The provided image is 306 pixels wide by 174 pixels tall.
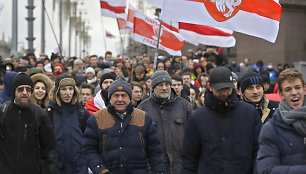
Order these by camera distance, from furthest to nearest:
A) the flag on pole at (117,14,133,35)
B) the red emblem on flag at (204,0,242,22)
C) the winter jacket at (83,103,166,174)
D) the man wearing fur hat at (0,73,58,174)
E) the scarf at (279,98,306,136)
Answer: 1. the flag on pole at (117,14,133,35)
2. the red emblem on flag at (204,0,242,22)
3. the winter jacket at (83,103,166,174)
4. the man wearing fur hat at (0,73,58,174)
5. the scarf at (279,98,306,136)

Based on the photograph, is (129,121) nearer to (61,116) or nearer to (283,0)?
(61,116)

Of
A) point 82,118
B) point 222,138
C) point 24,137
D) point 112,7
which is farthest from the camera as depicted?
point 112,7

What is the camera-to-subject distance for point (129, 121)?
5465 millimetres

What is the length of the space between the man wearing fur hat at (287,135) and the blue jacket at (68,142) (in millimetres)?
2779

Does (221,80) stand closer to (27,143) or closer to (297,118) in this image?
(297,118)

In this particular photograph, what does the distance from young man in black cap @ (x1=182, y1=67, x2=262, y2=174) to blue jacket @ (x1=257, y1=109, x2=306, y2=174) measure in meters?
0.45

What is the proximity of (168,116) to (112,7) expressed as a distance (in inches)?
363

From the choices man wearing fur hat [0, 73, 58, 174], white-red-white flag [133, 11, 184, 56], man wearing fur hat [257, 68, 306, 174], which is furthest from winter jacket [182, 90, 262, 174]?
white-red-white flag [133, 11, 184, 56]

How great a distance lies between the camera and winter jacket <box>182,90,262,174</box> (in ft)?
14.7

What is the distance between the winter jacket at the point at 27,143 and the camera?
519 centimetres

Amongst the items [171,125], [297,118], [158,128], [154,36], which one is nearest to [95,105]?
[158,128]

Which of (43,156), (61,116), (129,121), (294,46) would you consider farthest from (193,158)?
(294,46)

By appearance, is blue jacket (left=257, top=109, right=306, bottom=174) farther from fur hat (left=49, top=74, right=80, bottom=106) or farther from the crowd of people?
fur hat (left=49, top=74, right=80, bottom=106)

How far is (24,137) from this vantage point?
5234mm
